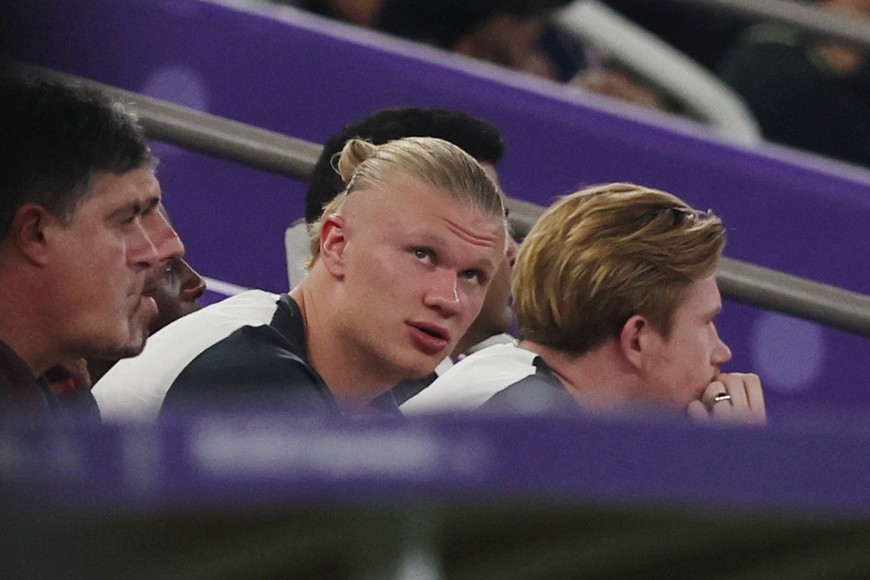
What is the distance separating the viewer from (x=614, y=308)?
222cm

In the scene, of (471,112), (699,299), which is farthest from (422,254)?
(471,112)

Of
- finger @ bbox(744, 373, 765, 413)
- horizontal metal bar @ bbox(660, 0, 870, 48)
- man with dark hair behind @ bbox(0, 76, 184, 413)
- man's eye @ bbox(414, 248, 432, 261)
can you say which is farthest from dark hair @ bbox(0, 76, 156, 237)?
horizontal metal bar @ bbox(660, 0, 870, 48)

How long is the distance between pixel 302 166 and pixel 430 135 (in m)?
0.35

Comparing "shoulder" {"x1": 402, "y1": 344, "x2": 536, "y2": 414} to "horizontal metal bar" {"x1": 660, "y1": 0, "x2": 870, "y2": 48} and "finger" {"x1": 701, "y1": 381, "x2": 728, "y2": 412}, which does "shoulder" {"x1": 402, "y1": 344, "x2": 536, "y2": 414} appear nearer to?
"finger" {"x1": 701, "y1": 381, "x2": 728, "y2": 412}

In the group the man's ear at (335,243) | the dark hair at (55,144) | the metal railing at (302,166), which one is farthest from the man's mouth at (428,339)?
the metal railing at (302,166)

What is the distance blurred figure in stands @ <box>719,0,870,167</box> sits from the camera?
157 inches

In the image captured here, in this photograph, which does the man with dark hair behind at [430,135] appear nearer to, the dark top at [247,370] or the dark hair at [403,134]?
the dark hair at [403,134]

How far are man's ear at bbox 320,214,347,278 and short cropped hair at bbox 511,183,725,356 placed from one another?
263mm

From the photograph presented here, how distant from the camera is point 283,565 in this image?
792 mm

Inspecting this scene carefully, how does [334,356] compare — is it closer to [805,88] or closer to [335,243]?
[335,243]

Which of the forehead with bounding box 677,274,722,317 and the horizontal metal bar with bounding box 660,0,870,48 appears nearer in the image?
the forehead with bounding box 677,274,722,317

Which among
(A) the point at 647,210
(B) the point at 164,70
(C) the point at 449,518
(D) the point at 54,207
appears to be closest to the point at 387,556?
(C) the point at 449,518

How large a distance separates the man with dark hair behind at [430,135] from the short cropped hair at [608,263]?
0.47 feet

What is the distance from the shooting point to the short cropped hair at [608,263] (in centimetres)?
219
